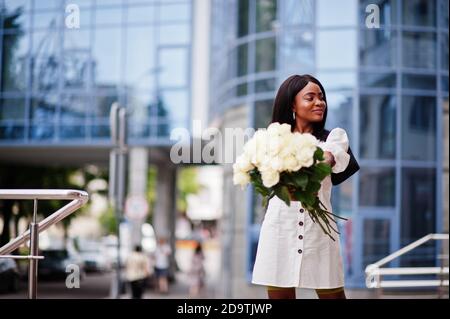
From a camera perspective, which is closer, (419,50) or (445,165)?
(445,165)

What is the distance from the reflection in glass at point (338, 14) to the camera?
1484 centimetres

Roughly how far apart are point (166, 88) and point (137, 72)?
0.93m

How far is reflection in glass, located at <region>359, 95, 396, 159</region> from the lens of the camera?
48.6 feet

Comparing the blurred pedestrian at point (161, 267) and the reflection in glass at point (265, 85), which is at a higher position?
the reflection in glass at point (265, 85)

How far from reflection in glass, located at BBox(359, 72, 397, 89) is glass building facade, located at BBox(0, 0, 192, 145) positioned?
6.23 m

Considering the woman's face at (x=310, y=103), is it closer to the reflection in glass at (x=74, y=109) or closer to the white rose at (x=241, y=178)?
the white rose at (x=241, y=178)

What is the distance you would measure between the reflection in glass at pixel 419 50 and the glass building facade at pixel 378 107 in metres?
0.02

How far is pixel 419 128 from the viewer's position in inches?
572

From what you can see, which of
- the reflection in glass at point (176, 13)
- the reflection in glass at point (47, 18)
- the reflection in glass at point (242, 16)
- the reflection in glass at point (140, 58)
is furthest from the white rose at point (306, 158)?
the reflection in glass at point (176, 13)

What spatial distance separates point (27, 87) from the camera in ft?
52.4

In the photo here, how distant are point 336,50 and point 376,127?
5.30ft

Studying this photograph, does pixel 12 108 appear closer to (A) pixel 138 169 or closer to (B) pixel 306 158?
(A) pixel 138 169

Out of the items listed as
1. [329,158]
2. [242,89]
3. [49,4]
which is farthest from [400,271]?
[242,89]

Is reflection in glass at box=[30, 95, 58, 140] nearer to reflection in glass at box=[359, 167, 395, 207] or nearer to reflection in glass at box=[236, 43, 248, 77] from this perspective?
reflection in glass at box=[236, 43, 248, 77]
